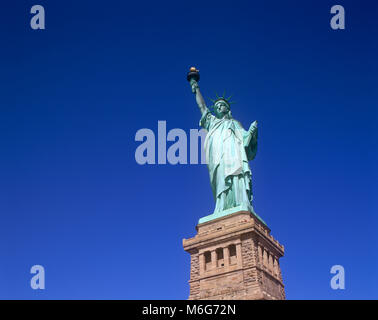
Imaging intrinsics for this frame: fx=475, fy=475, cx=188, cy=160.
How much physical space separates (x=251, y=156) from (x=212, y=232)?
24.9 ft

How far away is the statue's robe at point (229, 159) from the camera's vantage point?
30.4 meters

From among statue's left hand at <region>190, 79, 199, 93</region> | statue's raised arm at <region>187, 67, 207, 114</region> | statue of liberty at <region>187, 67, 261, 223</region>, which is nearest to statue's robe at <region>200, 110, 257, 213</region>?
statue of liberty at <region>187, 67, 261, 223</region>

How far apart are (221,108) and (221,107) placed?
0.10 metres

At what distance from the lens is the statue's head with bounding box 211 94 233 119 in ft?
115

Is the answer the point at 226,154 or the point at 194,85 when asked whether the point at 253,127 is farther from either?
the point at 194,85

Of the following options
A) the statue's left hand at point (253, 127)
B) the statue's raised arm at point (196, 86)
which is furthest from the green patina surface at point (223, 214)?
the statue's raised arm at point (196, 86)

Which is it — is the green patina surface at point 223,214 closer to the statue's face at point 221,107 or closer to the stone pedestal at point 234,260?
the stone pedestal at point 234,260

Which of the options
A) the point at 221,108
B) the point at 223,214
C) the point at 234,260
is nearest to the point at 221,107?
the point at 221,108

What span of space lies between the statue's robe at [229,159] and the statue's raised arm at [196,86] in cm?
77

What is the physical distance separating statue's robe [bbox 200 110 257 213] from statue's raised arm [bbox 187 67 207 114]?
77cm

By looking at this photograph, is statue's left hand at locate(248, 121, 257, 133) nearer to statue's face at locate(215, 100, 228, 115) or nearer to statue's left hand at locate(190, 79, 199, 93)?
statue's face at locate(215, 100, 228, 115)
